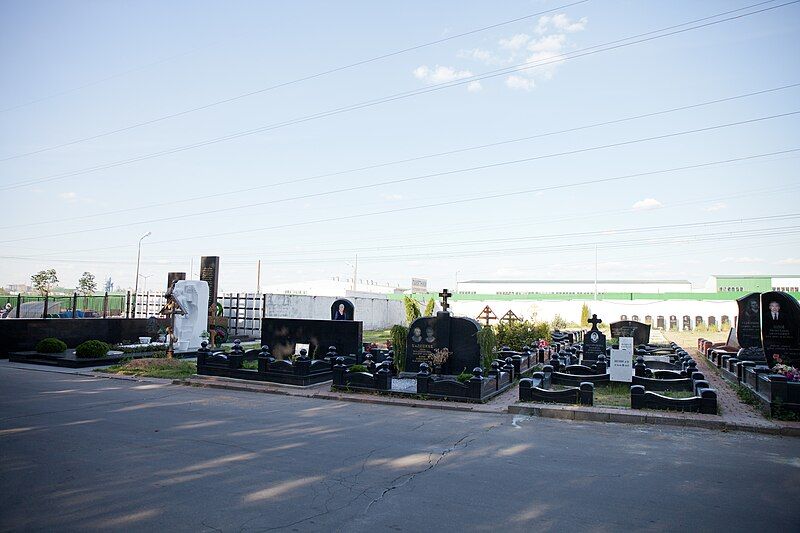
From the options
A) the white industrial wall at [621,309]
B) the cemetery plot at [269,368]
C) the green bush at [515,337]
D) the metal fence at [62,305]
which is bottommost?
the cemetery plot at [269,368]

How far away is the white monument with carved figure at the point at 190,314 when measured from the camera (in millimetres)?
23547

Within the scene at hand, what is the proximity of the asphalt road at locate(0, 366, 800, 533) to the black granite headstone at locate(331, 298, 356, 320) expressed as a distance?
905 cm

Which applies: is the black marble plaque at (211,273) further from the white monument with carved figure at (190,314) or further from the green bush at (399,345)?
the green bush at (399,345)

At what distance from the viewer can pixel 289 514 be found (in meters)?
5.36

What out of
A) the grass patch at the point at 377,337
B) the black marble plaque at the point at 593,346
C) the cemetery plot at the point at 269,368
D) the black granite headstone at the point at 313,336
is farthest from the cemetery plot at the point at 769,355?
the grass patch at the point at 377,337

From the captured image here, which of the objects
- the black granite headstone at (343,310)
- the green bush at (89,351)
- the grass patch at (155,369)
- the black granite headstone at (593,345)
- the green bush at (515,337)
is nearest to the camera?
the grass patch at (155,369)

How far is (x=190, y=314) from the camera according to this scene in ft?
78.3

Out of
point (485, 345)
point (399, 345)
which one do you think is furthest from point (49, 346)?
point (485, 345)

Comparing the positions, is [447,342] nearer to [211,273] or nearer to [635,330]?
[635,330]

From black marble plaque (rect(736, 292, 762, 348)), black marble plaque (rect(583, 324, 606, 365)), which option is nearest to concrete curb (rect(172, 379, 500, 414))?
black marble plaque (rect(583, 324, 606, 365))

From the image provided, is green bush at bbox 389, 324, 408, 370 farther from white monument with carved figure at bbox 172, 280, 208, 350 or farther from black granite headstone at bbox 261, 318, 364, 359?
white monument with carved figure at bbox 172, 280, 208, 350

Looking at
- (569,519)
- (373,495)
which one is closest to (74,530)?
(373,495)

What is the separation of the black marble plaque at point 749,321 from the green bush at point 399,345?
1186cm

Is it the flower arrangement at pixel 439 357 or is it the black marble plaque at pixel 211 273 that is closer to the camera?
the flower arrangement at pixel 439 357
